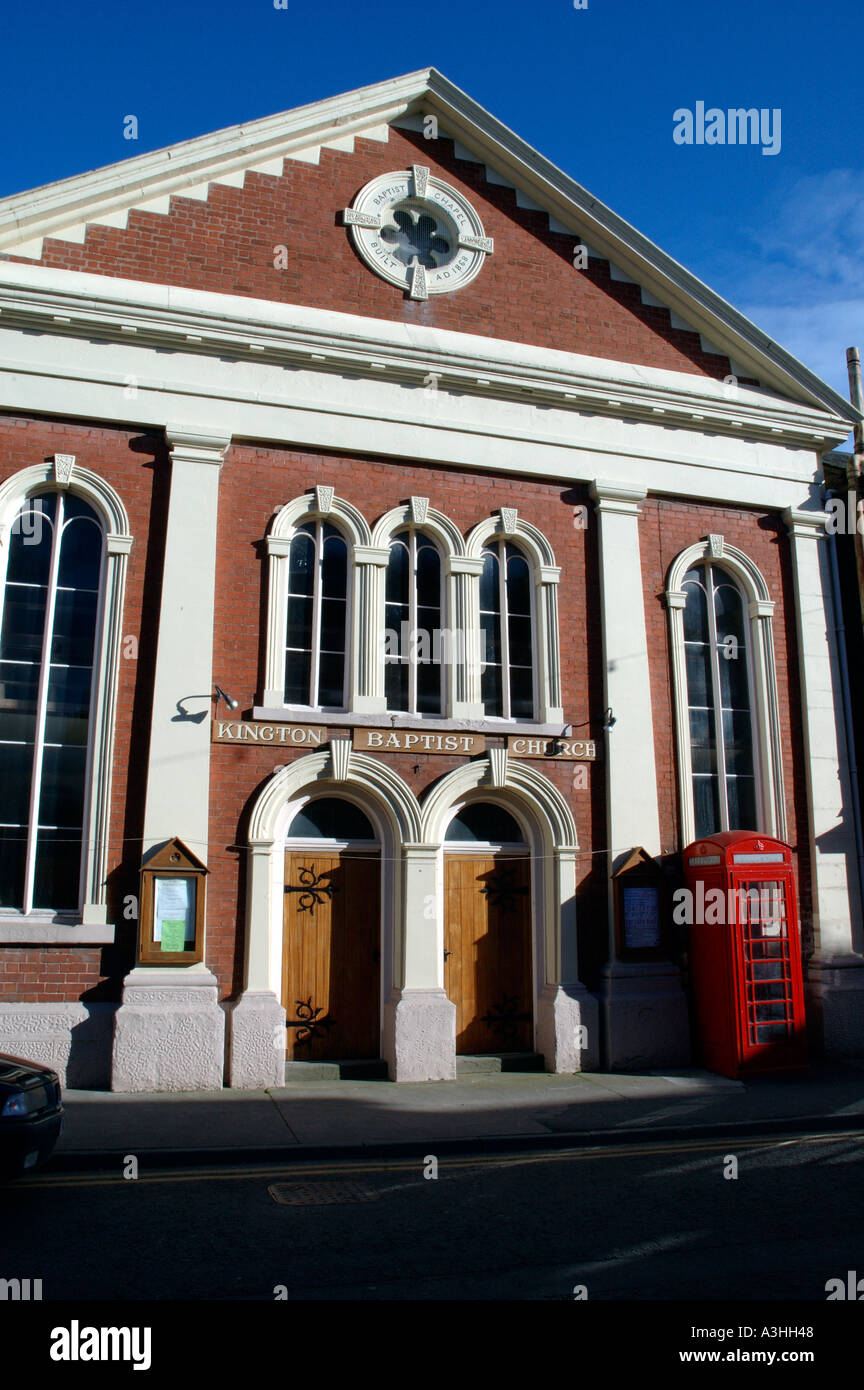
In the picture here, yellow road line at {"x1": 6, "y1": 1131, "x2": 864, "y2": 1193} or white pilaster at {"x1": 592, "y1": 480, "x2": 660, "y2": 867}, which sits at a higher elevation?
white pilaster at {"x1": 592, "y1": 480, "x2": 660, "y2": 867}

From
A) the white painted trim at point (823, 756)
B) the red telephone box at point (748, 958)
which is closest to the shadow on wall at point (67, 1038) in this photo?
the red telephone box at point (748, 958)

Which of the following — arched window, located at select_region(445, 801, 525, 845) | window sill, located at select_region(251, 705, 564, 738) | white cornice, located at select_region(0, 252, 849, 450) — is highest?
white cornice, located at select_region(0, 252, 849, 450)

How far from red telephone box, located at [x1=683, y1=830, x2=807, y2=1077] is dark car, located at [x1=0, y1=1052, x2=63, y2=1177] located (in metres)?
7.62

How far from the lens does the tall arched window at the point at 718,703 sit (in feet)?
45.6

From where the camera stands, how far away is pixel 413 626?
12906 mm

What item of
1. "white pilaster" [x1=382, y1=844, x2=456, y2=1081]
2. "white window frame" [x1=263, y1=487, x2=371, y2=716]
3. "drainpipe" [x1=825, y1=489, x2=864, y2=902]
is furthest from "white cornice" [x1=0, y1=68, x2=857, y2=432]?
"white pilaster" [x1=382, y1=844, x2=456, y2=1081]

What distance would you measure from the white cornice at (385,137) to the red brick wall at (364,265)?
0.18 metres

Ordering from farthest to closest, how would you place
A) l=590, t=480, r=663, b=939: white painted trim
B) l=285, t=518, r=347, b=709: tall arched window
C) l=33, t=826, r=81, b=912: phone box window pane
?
l=590, t=480, r=663, b=939: white painted trim → l=285, t=518, r=347, b=709: tall arched window → l=33, t=826, r=81, b=912: phone box window pane

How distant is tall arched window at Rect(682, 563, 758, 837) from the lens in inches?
547

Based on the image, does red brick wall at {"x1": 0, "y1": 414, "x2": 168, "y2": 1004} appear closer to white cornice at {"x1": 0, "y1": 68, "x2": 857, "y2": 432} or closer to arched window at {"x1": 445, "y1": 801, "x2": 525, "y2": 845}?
white cornice at {"x1": 0, "y1": 68, "x2": 857, "y2": 432}

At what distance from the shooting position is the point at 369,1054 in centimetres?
1191

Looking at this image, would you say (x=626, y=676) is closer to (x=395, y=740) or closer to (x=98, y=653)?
(x=395, y=740)

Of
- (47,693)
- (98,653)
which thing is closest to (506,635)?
(98,653)
